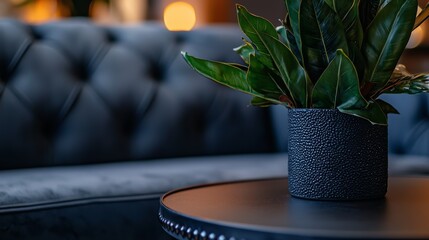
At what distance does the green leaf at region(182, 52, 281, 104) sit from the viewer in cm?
89

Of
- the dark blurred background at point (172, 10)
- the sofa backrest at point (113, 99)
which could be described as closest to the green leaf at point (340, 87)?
the sofa backrest at point (113, 99)

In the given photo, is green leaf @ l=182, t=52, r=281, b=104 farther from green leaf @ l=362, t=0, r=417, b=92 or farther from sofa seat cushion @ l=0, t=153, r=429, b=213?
sofa seat cushion @ l=0, t=153, r=429, b=213

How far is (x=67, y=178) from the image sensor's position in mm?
1339

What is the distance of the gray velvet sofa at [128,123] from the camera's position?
132 centimetres

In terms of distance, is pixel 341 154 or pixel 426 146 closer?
pixel 341 154

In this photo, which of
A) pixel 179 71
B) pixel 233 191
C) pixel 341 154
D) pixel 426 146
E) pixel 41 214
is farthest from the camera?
pixel 179 71

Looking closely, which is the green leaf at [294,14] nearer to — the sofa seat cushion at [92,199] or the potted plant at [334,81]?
the potted plant at [334,81]

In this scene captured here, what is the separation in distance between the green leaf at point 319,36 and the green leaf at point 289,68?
0.02 m

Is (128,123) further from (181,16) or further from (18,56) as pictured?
(181,16)

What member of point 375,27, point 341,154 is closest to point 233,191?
point 341,154

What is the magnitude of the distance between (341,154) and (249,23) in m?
0.20

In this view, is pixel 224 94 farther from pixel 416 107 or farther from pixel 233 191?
pixel 233 191

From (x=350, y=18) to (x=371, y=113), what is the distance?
0.41 feet

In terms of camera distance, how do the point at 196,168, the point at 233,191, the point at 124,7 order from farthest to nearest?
the point at 124,7, the point at 196,168, the point at 233,191
